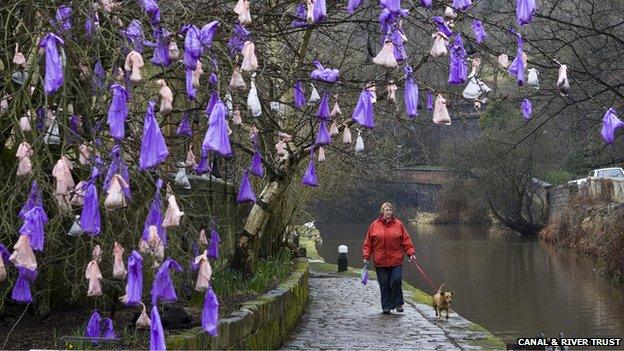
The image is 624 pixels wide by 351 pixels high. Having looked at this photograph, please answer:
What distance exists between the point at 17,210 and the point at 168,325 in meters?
1.43

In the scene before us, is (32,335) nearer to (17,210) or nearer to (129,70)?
(17,210)

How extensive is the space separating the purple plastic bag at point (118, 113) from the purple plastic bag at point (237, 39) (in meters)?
1.68

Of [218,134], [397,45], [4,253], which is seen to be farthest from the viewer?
[397,45]

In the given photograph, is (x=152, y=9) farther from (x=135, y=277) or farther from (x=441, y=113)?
(x=441, y=113)

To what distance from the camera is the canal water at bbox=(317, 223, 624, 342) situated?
62.5 ft

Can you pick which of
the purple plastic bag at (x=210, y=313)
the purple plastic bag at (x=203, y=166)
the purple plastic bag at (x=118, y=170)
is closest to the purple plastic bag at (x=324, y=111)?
the purple plastic bag at (x=203, y=166)

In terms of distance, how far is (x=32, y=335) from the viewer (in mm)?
7445

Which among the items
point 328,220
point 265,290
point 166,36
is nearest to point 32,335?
point 166,36

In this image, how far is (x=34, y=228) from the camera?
5.21m

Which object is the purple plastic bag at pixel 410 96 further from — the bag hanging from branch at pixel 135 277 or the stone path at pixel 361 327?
the stone path at pixel 361 327

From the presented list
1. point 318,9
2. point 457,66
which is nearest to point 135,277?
point 318,9

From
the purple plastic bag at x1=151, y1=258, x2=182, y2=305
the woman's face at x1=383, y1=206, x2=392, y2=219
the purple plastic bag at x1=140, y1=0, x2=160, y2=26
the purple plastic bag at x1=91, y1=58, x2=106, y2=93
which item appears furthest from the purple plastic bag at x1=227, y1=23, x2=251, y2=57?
the woman's face at x1=383, y1=206, x2=392, y2=219

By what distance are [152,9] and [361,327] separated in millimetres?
7678

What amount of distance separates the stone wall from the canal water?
16.6 ft
